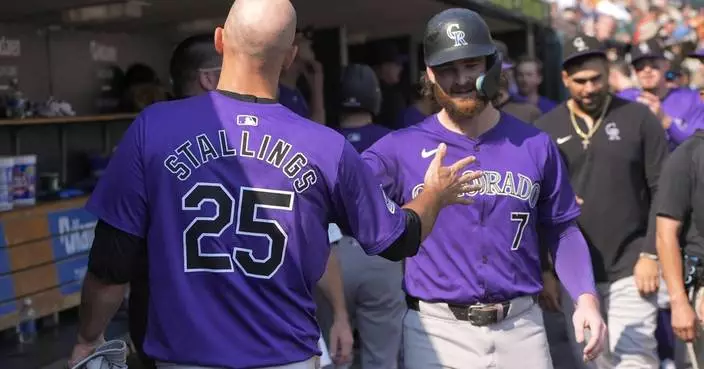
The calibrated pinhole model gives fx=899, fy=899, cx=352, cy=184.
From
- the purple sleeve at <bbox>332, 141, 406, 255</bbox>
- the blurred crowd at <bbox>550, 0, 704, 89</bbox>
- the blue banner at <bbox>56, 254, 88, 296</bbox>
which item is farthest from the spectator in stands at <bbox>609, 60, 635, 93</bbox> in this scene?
the purple sleeve at <bbox>332, 141, 406, 255</bbox>

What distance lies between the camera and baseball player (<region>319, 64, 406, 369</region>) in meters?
5.06

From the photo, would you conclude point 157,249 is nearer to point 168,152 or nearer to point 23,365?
point 168,152

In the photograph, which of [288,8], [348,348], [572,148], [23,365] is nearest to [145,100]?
[23,365]

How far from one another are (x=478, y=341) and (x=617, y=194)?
1766mm

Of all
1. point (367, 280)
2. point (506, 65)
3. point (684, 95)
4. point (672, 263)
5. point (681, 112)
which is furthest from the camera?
point (684, 95)

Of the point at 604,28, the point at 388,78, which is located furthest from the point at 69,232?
the point at 604,28

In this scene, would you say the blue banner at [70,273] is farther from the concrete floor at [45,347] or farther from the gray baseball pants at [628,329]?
the gray baseball pants at [628,329]

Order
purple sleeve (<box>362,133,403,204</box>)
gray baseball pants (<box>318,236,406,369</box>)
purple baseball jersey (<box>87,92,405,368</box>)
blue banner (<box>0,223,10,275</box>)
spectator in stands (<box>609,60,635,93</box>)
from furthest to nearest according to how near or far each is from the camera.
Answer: spectator in stands (<box>609,60,635,93</box>) < blue banner (<box>0,223,10,275</box>) < gray baseball pants (<box>318,236,406,369</box>) < purple sleeve (<box>362,133,403,204</box>) < purple baseball jersey (<box>87,92,405,368</box>)

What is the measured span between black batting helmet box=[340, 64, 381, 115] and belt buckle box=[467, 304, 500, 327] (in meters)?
2.42

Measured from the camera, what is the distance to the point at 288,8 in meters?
2.40

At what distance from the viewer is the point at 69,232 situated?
23.4 ft

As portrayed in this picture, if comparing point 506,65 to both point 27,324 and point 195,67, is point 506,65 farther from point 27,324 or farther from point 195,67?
point 27,324

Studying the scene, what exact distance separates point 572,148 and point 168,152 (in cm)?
297

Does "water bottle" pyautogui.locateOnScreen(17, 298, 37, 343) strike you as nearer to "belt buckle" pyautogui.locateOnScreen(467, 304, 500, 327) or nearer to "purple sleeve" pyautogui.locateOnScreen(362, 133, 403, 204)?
"purple sleeve" pyautogui.locateOnScreen(362, 133, 403, 204)
